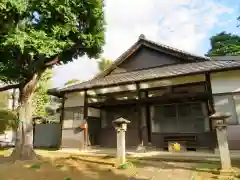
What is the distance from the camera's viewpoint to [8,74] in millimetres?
9836

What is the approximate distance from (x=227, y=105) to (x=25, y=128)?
9.28 m

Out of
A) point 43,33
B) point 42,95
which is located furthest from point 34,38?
point 42,95

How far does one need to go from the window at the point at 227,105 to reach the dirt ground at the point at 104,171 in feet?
10.8

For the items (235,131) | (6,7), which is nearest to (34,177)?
(6,7)

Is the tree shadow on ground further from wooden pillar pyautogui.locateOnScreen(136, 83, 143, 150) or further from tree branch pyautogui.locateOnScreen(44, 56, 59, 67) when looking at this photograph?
tree branch pyautogui.locateOnScreen(44, 56, 59, 67)

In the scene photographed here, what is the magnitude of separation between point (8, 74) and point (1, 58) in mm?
885

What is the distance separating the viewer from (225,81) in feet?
33.8

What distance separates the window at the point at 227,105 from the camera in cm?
983

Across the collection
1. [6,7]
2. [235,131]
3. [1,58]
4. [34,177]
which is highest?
[6,7]

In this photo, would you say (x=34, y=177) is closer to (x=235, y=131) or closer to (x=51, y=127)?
(x=235, y=131)

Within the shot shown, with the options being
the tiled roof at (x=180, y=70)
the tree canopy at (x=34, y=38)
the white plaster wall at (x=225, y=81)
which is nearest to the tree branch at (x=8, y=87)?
the tree canopy at (x=34, y=38)

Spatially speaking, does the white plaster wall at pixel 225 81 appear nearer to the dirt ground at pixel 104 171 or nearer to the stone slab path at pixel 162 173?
the dirt ground at pixel 104 171

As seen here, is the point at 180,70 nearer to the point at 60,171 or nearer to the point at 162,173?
the point at 162,173

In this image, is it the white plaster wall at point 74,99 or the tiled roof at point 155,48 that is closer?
the tiled roof at point 155,48
